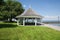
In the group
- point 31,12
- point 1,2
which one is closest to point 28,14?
point 31,12

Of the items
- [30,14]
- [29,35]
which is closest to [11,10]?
[30,14]

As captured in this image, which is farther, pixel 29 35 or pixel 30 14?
pixel 30 14

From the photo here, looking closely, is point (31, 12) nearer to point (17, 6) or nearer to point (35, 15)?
point (35, 15)

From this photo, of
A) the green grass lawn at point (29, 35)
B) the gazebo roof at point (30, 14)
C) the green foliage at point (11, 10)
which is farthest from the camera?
the green foliage at point (11, 10)

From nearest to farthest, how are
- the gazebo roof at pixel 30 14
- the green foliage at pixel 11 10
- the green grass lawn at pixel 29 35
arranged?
the green grass lawn at pixel 29 35 < the gazebo roof at pixel 30 14 < the green foliage at pixel 11 10

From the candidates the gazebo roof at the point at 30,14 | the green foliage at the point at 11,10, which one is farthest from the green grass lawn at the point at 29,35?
the green foliage at the point at 11,10

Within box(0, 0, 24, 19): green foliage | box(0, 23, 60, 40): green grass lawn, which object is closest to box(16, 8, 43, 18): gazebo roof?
box(0, 23, 60, 40): green grass lawn

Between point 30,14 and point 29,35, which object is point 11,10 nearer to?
point 30,14

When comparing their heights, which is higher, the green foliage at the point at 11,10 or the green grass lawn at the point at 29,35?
the green foliage at the point at 11,10

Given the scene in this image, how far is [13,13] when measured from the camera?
60969mm

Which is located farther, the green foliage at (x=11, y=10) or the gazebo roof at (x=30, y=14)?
the green foliage at (x=11, y=10)

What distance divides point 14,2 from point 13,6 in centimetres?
397

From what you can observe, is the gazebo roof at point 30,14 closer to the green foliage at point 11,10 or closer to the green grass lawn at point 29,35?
the green grass lawn at point 29,35

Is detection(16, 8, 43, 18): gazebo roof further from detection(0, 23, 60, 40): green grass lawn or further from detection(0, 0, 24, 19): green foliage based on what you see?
detection(0, 0, 24, 19): green foliage
